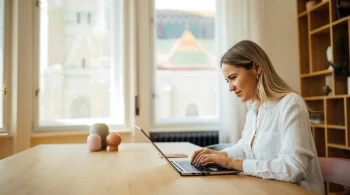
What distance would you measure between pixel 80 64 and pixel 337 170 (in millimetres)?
2638

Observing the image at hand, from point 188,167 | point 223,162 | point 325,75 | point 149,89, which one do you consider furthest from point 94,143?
point 325,75

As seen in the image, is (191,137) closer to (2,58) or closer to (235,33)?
(235,33)

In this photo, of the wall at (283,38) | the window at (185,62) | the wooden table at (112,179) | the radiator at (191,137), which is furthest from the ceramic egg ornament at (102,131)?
the wall at (283,38)

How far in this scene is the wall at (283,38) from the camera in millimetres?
3549

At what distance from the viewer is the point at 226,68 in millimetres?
1472

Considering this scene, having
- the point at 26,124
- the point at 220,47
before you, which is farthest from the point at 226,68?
the point at 26,124

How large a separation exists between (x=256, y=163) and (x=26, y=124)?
2442 millimetres

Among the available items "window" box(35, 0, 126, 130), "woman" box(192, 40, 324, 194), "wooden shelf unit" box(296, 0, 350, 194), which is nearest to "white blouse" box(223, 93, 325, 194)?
"woman" box(192, 40, 324, 194)

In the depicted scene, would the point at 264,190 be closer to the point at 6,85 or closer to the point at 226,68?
the point at 226,68

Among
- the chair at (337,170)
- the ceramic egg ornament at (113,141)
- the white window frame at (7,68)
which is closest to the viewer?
the chair at (337,170)

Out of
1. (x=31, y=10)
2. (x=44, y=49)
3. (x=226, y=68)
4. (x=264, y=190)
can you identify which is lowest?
(x=264, y=190)

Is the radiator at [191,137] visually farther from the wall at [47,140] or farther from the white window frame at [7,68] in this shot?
the white window frame at [7,68]

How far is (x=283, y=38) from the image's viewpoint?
3578 millimetres

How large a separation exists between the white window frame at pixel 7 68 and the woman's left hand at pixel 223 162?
239 cm
